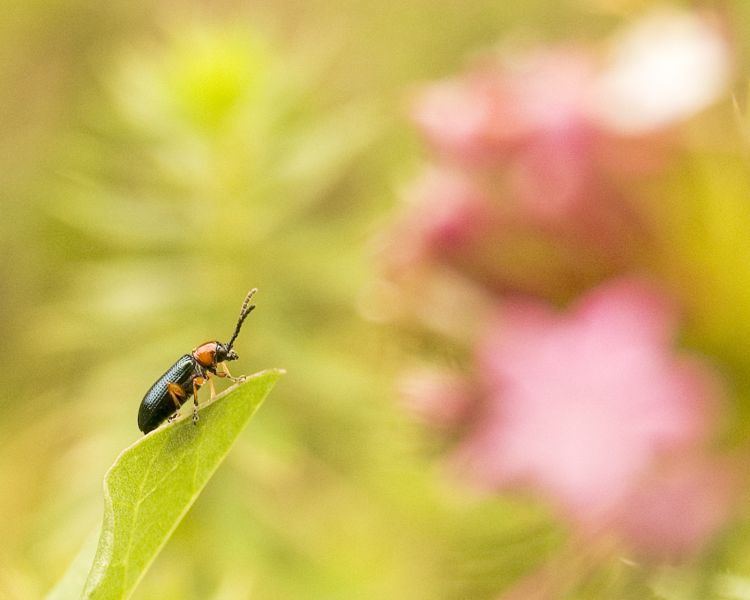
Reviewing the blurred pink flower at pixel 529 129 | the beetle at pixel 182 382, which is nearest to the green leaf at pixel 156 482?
the beetle at pixel 182 382

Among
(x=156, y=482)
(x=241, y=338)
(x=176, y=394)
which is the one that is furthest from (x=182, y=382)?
(x=241, y=338)

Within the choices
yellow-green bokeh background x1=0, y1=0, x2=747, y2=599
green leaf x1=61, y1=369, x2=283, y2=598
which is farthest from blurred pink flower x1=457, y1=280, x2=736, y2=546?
green leaf x1=61, y1=369, x2=283, y2=598

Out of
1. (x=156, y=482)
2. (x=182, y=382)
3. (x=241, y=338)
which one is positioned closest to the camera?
(x=156, y=482)

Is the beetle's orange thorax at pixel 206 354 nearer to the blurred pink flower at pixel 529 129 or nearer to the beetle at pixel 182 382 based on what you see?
the beetle at pixel 182 382

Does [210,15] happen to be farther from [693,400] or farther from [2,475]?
[693,400]

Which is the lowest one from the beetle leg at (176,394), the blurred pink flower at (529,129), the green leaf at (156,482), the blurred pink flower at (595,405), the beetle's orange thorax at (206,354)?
the green leaf at (156,482)

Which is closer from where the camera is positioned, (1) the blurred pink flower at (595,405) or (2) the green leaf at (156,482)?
(2) the green leaf at (156,482)

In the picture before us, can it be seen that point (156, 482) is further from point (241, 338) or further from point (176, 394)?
point (241, 338)

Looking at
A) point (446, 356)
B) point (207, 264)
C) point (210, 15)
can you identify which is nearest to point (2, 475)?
point (207, 264)
